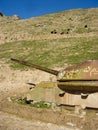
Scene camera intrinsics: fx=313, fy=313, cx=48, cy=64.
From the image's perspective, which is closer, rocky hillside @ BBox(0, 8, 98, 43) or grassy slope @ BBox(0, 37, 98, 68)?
grassy slope @ BBox(0, 37, 98, 68)

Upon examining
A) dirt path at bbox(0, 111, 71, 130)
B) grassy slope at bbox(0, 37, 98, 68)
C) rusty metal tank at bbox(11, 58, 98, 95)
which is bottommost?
dirt path at bbox(0, 111, 71, 130)

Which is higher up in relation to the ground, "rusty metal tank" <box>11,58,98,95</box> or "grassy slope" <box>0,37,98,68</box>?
"grassy slope" <box>0,37,98,68</box>

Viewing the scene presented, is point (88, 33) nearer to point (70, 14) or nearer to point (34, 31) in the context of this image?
point (34, 31)

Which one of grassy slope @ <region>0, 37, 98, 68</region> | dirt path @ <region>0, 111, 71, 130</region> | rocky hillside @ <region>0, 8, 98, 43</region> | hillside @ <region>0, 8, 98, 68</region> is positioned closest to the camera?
dirt path @ <region>0, 111, 71, 130</region>

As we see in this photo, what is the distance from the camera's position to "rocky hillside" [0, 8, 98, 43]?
112ft

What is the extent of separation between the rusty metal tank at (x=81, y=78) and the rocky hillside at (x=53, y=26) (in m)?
20.7

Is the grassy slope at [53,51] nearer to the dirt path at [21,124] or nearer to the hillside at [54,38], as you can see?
the hillside at [54,38]

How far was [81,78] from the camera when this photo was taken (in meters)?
11.0

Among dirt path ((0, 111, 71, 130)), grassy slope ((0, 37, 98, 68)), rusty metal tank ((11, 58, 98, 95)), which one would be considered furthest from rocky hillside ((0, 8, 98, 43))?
dirt path ((0, 111, 71, 130))

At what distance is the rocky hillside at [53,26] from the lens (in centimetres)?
3404

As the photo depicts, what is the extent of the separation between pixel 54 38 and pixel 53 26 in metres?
7.12

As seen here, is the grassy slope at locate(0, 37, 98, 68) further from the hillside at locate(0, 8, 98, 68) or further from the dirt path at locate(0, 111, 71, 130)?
the dirt path at locate(0, 111, 71, 130)

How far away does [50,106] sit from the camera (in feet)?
41.3

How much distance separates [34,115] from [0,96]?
6.92 metres
